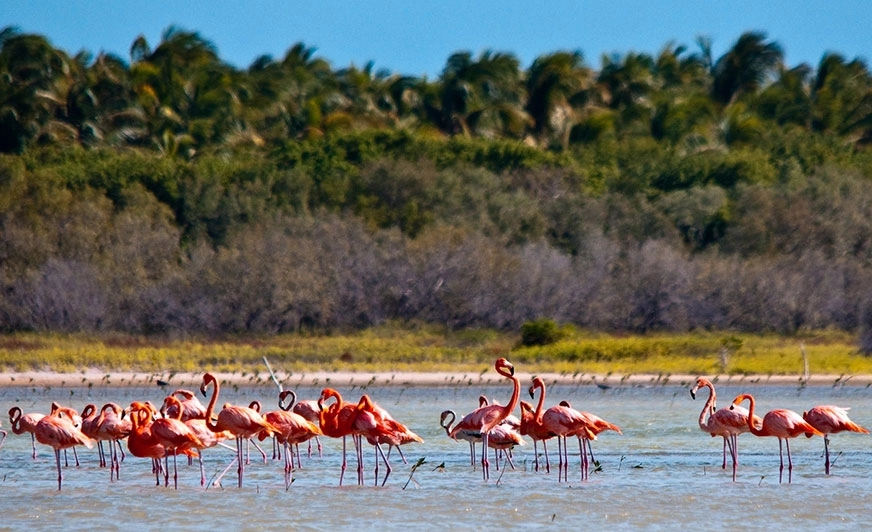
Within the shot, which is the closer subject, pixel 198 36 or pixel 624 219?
pixel 624 219

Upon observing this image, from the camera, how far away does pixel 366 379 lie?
87.5ft

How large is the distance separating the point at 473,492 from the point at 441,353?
60.3 feet

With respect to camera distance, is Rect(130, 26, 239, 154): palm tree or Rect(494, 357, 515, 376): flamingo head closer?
Rect(494, 357, 515, 376): flamingo head

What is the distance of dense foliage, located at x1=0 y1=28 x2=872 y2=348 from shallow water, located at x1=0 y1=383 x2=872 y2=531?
18191 mm

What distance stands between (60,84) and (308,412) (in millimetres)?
37521

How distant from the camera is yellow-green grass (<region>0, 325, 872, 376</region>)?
28.5 meters

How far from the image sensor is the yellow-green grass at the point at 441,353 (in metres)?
28.5

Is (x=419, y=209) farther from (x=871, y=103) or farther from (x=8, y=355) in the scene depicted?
(x=871, y=103)

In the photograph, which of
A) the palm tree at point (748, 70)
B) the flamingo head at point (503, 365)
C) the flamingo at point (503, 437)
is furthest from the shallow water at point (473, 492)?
the palm tree at point (748, 70)

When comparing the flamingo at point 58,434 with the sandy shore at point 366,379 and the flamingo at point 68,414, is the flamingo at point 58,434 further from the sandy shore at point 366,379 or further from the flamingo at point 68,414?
the sandy shore at point 366,379

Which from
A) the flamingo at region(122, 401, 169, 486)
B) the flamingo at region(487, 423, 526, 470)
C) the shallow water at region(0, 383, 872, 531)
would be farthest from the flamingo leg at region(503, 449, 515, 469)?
the flamingo at region(122, 401, 169, 486)

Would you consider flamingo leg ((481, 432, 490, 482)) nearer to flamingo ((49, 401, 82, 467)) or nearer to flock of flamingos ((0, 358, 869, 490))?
flock of flamingos ((0, 358, 869, 490))

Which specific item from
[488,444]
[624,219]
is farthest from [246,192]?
[488,444]

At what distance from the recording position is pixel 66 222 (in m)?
39.2
